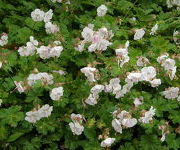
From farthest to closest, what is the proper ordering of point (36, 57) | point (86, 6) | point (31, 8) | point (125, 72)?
1. point (86, 6)
2. point (31, 8)
3. point (36, 57)
4. point (125, 72)

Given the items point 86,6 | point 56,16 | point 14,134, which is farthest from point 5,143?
point 86,6

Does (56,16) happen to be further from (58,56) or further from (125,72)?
(125,72)

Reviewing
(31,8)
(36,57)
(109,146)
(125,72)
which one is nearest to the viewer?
(109,146)

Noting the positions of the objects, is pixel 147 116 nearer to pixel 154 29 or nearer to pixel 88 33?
pixel 88 33

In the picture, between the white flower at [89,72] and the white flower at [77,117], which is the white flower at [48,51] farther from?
the white flower at [77,117]

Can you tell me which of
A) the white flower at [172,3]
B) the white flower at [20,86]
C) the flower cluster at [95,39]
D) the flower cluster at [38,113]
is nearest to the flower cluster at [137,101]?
the flower cluster at [95,39]

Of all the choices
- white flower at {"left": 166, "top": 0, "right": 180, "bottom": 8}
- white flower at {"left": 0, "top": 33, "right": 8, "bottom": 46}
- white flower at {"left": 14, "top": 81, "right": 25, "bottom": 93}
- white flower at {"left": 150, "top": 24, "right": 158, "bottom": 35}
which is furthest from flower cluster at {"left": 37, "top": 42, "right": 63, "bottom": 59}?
white flower at {"left": 166, "top": 0, "right": 180, "bottom": 8}
